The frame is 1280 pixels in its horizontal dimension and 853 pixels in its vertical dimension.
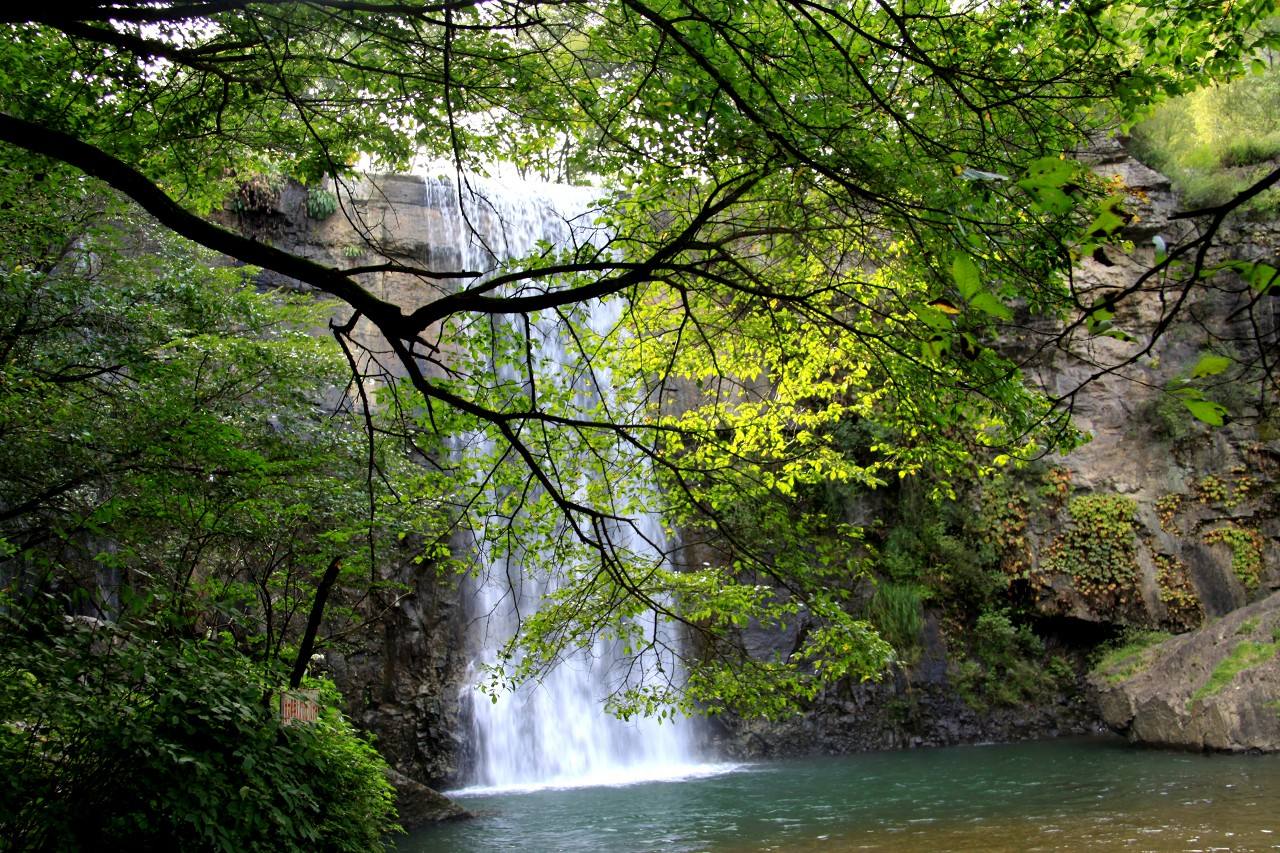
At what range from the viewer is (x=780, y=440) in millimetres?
6973

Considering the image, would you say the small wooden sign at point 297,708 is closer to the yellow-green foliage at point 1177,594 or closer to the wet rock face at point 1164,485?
the wet rock face at point 1164,485

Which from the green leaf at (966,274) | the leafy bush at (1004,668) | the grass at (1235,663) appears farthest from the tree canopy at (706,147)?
the leafy bush at (1004,668)

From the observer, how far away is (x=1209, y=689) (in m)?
11.8

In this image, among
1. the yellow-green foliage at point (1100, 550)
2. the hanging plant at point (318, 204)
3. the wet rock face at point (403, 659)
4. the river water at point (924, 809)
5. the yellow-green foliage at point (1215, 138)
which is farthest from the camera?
the yellow-green foliage at point (1215, 138)

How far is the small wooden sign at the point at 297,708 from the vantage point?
206 inches

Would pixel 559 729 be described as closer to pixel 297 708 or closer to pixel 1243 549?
pixel 297 708

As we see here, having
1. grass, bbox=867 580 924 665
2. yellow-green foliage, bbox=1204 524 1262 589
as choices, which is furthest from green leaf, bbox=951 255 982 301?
yellow-green foliage, bbox=1204 524 1262 589

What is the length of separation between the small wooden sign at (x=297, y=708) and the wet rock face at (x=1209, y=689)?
10.8 m

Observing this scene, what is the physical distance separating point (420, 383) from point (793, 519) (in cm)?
337

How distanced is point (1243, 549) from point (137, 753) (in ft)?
55.4

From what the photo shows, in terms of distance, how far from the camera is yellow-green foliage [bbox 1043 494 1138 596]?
51.3 feet

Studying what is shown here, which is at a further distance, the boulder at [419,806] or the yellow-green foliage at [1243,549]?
the yellow-green foliage at [1243,549]

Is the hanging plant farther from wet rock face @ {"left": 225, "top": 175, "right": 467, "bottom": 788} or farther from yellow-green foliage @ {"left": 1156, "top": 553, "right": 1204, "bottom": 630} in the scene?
yellow-green foliage @ {"left": 1156, "top": 553, "right": 1204, "bottom": 630}

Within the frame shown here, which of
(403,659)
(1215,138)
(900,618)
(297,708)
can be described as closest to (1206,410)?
(297,708)
